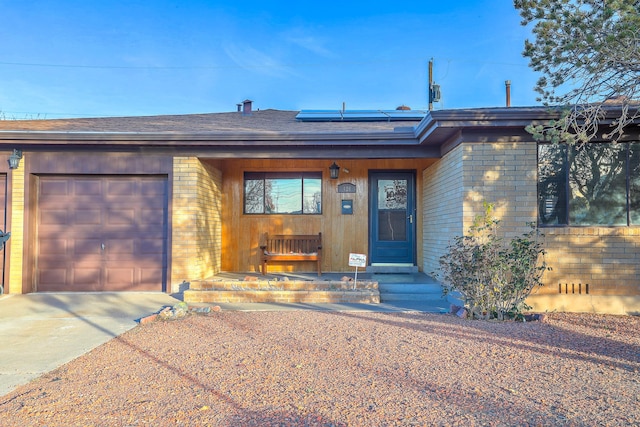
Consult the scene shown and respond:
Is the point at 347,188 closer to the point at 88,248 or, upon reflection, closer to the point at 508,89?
the point at 88,248

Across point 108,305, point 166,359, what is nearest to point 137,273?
point 108,305

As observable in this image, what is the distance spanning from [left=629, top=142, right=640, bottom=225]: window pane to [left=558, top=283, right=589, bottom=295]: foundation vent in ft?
4.19

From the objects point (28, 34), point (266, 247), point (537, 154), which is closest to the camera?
point (537, 154)

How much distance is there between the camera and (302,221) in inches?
377

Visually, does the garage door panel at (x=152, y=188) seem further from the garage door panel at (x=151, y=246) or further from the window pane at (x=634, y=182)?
the window pane at (x=634, y=182)

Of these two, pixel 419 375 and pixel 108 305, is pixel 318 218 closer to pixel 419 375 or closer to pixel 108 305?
pixel 108 305

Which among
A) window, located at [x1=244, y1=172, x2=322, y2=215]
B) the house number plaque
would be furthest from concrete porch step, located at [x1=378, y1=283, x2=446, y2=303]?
window, located at [x1=244, y1=172, x2=322, y2=215]

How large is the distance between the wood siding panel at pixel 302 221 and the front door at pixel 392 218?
17cm

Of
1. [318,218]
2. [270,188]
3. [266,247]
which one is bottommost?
[266,247]

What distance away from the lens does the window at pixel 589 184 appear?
6.39 m

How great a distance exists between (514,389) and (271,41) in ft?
52.1

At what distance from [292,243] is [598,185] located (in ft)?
19.6

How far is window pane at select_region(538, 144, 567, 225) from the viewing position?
6473mm

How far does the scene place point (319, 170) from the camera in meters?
9.61
